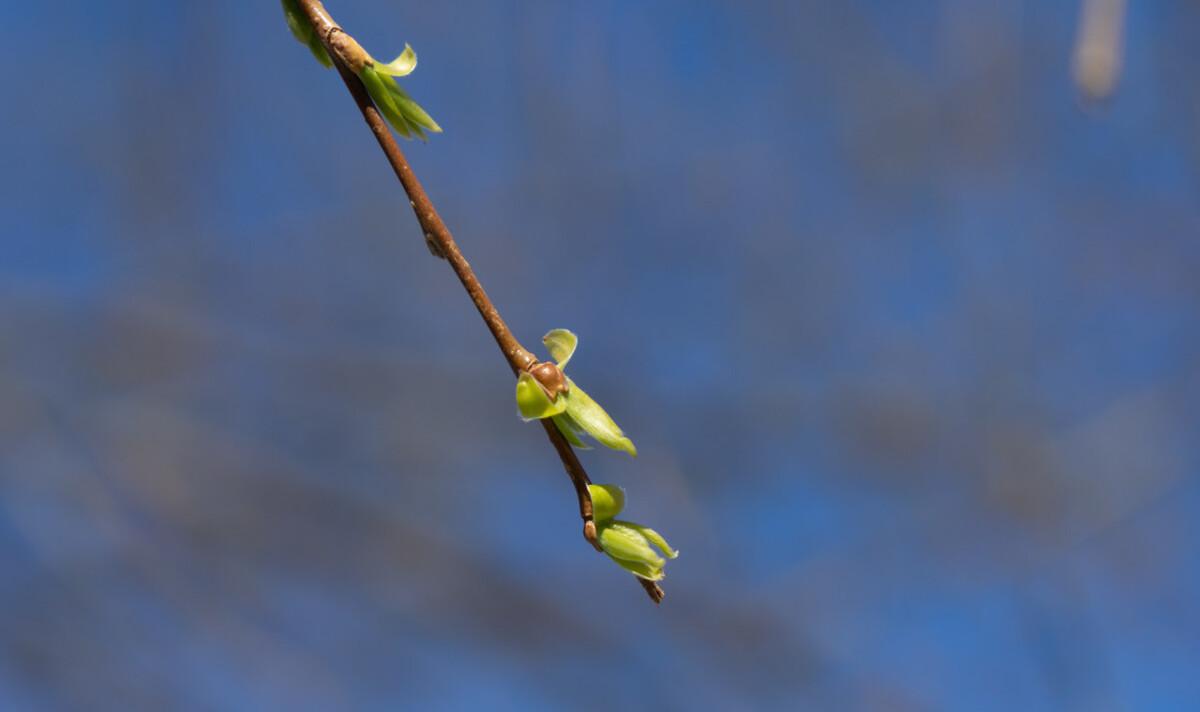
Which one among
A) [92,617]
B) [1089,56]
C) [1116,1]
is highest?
[1116,1]

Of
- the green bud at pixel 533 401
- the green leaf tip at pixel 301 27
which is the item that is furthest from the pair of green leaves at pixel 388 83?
the green bud at pixel 533 401

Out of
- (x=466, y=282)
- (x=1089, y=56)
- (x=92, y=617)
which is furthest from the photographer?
(x=92, y=617)

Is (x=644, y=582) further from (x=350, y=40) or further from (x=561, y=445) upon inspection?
(x=350, y=40)

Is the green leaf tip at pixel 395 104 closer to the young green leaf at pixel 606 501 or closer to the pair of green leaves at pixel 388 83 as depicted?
the pair of green leaves at pixel 388 83

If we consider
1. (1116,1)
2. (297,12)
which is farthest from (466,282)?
(1116,1)

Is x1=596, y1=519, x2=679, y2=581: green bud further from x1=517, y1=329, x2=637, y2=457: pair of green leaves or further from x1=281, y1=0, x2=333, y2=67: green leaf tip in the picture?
x1=281, y1=0, x2=333, y2=67: green leaf tip

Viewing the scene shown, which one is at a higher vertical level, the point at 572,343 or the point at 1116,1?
the point at 1116,1
